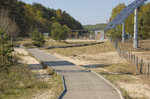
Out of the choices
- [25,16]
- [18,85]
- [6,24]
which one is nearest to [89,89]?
[18,85]

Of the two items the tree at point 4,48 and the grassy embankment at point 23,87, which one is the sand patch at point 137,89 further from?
the tree at point 4,48

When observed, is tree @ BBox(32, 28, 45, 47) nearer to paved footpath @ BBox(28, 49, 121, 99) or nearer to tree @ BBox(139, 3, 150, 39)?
tree @ BBox(139, 3, 150, 39)

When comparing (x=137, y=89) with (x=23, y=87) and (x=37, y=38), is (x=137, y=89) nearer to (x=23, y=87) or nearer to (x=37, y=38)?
(x=23, y=87)

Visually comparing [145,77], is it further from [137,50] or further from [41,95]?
[137,50]

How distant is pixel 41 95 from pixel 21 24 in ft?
181

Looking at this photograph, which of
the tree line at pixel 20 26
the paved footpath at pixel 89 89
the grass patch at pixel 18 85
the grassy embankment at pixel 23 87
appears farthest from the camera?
the tree line at pixel 20 26

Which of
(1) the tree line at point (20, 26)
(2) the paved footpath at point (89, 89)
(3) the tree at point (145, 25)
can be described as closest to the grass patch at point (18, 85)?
(2) the paved footpath at point (89, 89)

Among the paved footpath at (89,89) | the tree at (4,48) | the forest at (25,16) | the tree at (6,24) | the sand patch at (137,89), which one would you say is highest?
the forest at (25,16)

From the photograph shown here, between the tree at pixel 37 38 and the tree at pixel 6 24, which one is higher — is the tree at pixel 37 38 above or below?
below

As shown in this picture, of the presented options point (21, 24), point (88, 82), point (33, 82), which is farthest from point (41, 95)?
point (21, 24)

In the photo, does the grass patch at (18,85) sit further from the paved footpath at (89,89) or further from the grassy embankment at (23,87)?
the paved footpath at (89,89)

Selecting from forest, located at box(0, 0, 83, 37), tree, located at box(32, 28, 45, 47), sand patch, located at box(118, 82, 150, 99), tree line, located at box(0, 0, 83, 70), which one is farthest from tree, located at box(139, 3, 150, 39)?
sand patch, located at box(118, 82, 150, 99)

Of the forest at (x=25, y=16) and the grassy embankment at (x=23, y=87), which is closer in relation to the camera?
the grassy embankment at (x=23, y=87)

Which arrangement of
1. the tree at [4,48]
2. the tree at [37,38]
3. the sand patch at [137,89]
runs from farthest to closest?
1. the tree at [37,38]
2. the tree at [4,48]
3. the sand patch at [137,89]
